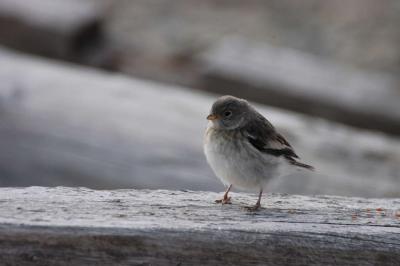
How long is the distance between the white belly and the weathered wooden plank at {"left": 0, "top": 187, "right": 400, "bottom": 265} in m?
0.82

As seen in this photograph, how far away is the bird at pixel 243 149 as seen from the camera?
15.4 feet

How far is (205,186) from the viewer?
599cm

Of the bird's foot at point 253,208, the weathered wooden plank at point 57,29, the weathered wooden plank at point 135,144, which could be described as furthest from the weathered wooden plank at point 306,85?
the bird's foot at point 253,208

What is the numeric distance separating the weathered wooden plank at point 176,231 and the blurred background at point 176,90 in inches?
50.2

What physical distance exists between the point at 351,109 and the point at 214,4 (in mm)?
5080

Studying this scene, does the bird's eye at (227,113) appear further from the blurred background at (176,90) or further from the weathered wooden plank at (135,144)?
the weathered wooden plank at (135,144)

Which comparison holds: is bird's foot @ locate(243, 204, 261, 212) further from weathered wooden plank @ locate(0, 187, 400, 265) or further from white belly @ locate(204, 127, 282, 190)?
white belly @ locate(204, 127, 282, 190)

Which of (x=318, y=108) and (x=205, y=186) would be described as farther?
(x=318, y=108)

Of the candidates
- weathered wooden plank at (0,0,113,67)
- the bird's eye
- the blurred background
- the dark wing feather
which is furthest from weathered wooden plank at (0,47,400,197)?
weathered wooden plank at (0,0,113,67)

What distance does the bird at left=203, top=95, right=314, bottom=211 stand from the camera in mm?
4707

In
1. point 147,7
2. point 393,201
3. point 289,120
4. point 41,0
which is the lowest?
point 393,201

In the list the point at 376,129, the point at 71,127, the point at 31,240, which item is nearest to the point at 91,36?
the point at 71,127

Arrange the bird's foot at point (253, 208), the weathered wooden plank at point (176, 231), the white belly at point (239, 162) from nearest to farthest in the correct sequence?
the weathered wooden plank at point (176, 231) → the bird's foot at point (253, 208) → the white belly at point (239, 162)

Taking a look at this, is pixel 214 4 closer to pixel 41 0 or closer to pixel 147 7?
pixel 147 7
